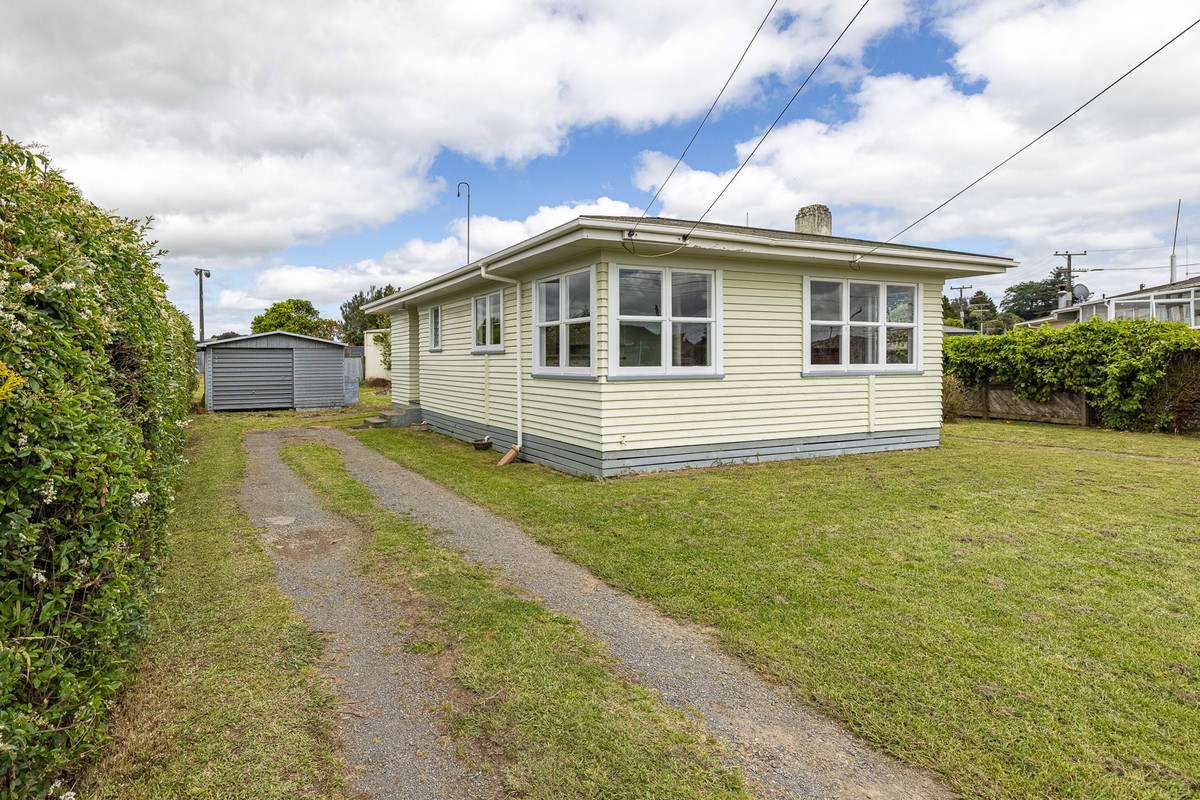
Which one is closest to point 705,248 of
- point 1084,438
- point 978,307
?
point 1084,438

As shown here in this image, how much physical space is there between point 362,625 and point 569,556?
5.57 ft

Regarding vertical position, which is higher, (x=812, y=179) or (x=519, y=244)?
(x=812, y=179)

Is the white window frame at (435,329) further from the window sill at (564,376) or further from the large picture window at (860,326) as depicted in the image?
the large picture window at (860,326)

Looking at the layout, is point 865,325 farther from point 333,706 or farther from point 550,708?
point 333,706

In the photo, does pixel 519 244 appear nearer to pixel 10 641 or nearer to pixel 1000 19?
pixel 1000 19

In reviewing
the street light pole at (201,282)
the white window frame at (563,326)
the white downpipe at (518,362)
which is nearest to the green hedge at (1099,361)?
the white window frame at (563,326)

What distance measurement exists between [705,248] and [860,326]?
3.53 m

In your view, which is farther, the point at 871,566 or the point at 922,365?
the point at 922,365

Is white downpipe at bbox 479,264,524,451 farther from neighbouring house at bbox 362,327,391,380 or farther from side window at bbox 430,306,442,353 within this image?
neighbouring house at bbox 362,327,391,380

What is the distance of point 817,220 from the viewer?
11992 millimetres

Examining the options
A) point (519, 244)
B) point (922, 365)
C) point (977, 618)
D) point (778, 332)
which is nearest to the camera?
point (977, 618)

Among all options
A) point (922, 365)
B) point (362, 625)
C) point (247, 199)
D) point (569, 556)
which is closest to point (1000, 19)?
point (922, 365)

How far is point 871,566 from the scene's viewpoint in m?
4.36

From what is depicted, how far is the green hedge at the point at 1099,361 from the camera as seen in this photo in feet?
39.3
